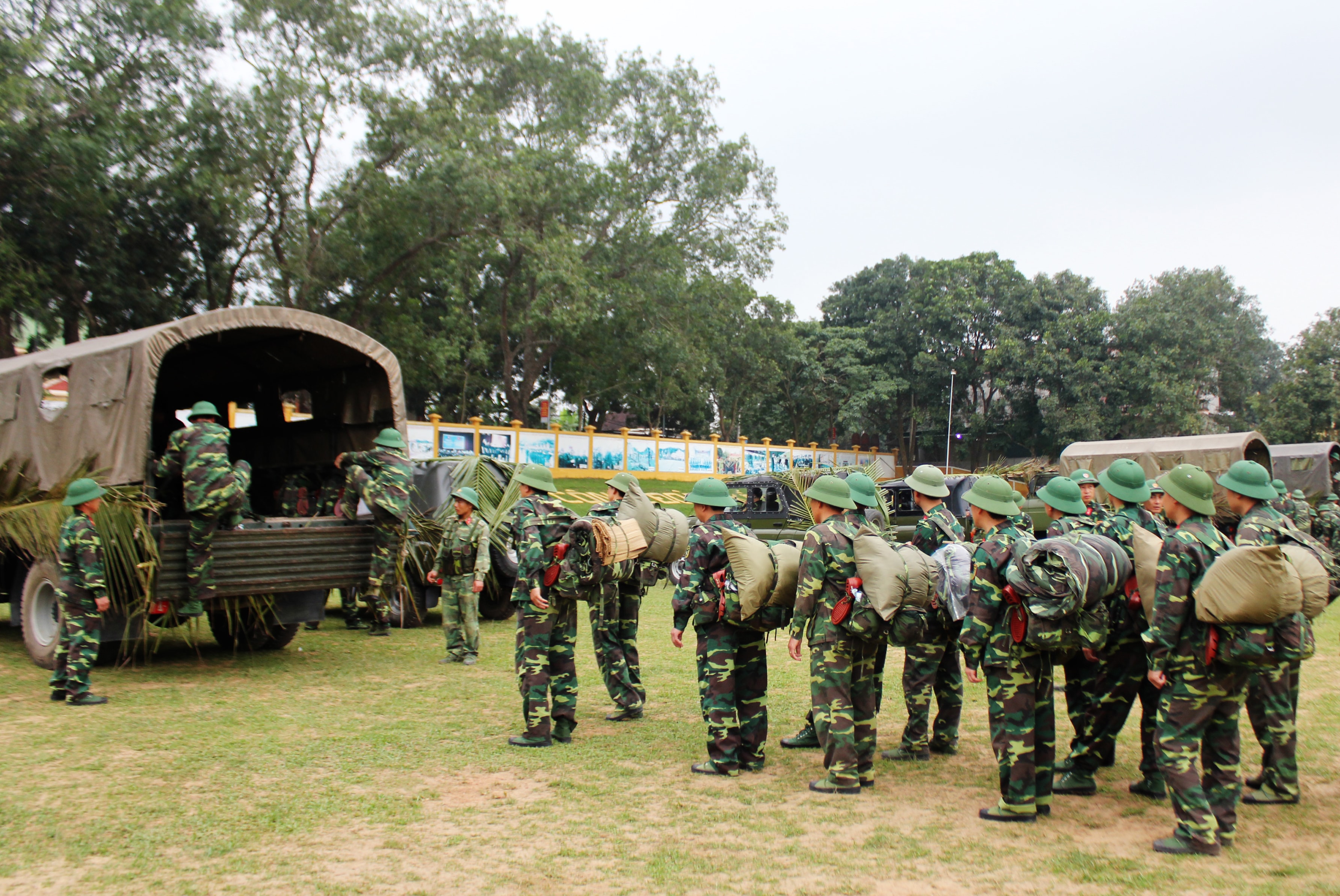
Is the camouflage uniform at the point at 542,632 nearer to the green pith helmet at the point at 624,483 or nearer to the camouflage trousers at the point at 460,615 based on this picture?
the green pith helmet at the point at 624,483

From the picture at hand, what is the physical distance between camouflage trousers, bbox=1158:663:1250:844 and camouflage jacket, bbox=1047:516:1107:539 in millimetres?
1008

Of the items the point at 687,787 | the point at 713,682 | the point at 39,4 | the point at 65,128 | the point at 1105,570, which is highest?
the point at 39,4

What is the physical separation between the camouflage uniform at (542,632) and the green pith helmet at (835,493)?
1783 mm

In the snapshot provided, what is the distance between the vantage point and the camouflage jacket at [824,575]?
529cm

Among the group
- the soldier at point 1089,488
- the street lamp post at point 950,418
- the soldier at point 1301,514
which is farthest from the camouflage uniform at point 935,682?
the street lamp post at point 950,418

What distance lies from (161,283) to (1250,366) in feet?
168

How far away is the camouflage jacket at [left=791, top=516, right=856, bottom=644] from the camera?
208 inches

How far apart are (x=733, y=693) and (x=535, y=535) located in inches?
64.0

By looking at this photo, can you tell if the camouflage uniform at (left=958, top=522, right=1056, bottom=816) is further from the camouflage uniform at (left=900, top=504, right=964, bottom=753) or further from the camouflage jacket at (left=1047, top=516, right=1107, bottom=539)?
the camouflage uniform at (left=900, top=504, right=964, bottom=753)

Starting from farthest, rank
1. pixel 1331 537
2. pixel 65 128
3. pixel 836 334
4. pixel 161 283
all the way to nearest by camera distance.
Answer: pixel 836 334 < pixel 161 283 < pixel 65 128 < pixel 1331 537

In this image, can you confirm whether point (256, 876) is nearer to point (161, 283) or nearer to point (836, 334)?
point (161, 283)

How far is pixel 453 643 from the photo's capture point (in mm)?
9109

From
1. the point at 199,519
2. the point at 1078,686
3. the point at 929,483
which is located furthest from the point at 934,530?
the point at 199,519

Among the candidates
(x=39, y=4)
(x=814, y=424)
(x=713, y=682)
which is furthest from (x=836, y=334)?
(x=713, y=682)
